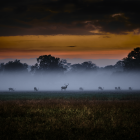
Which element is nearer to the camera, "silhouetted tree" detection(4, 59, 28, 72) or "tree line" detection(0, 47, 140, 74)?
"tree line" detection(0, 47, 140, 74)

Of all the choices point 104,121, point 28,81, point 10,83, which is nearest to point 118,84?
point 28,81

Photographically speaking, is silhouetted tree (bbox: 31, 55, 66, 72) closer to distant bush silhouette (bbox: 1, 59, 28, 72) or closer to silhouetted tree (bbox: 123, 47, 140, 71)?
distant bush silhouette (bbox: 1, 59, 28, 72)

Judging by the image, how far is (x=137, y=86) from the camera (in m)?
85.2

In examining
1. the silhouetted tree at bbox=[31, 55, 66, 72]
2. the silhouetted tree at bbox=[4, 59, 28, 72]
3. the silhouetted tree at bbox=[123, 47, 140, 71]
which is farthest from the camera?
the silhouetted tree at bbox=[4, 59, 28, 72]

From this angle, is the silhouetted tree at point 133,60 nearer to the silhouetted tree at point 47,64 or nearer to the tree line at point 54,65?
the tree line at point 54,65

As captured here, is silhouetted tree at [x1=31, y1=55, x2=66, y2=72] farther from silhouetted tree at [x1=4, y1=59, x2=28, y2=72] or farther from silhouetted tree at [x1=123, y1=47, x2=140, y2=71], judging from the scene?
silhouetted tree at [x1=123, y1=47, x2=140, y2=71]

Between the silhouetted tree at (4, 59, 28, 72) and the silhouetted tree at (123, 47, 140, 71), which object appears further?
the silhouetted tree at (4, 59, 28, 72)

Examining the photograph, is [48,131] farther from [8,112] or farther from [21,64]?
[21,64]

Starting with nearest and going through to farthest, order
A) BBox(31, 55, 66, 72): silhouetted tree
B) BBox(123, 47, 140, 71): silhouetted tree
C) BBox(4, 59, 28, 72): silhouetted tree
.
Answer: BBox(123, 47, 140, 71): silhouetted tree
BBox(31, 55, 66, 72): silhouetted tree
BBox(4, 59, 28, 72): silhouetted tree

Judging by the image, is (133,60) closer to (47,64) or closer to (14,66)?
(47,64)

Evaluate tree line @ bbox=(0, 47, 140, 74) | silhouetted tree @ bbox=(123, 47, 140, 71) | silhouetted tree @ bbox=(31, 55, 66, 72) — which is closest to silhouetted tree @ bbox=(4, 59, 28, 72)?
tree line @ bbox=(0, 47, 140, 74)

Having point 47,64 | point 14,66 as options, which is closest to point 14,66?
point 14,66

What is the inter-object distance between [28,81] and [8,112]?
91.9 m

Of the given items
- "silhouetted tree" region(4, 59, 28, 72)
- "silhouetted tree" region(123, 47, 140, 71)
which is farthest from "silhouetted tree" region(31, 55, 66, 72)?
"silhouetted tree" region(123, 47, 140, 71)
